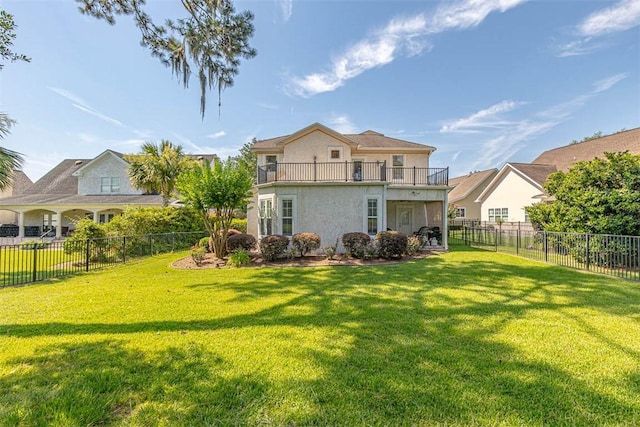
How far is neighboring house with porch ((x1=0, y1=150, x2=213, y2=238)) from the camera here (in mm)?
21188

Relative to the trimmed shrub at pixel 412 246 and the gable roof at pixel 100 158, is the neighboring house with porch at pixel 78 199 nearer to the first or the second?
the gable roof at pixel 100 158

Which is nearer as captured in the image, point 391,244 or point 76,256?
point 391,244

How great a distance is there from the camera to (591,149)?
21734 millimetres

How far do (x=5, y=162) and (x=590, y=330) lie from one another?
441 inches

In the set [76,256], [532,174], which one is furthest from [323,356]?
[532,174]

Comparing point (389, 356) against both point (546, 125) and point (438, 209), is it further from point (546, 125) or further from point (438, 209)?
point (546, 125)

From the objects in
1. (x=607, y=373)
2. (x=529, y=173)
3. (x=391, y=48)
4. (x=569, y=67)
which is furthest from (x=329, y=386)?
(x=529, y=173)

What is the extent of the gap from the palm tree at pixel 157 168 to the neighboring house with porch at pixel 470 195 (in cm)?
2760

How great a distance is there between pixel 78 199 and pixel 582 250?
31.7m

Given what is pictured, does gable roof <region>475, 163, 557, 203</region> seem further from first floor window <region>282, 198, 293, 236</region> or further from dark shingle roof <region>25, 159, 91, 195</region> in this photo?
dark shingle roof <region>25, 159, 91, 195</region>

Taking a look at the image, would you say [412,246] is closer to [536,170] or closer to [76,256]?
[76,256]

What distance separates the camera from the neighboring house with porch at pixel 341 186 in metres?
12.6

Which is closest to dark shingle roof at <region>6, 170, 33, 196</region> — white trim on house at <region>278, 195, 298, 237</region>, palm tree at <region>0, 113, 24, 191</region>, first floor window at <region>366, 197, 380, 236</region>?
palm tree at <region>0, 113, 24, 191</region>

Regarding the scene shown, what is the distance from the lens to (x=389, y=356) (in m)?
3.43
